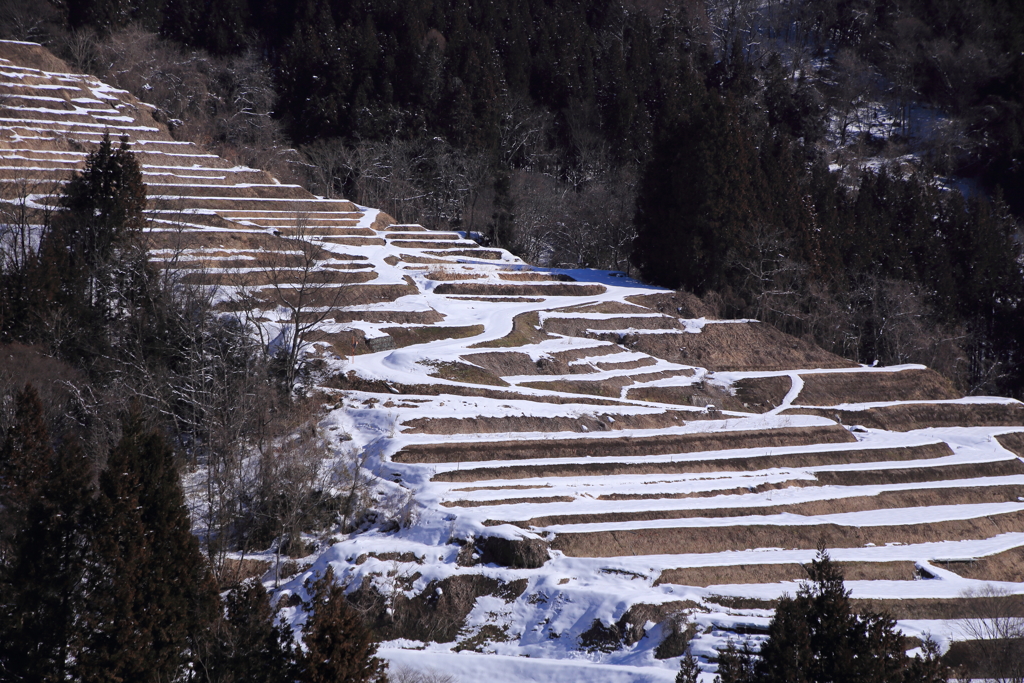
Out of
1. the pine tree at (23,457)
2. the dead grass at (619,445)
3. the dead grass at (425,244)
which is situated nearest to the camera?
the pine tree at (23,457)

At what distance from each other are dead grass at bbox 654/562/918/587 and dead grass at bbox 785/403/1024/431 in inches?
551

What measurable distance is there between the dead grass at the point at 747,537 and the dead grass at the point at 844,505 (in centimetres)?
90

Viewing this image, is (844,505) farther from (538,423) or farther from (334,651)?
(334,651)

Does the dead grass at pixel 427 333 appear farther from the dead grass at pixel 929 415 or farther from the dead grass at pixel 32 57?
the dead grass at pixel 32 57

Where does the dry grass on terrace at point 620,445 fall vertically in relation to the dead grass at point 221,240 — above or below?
below

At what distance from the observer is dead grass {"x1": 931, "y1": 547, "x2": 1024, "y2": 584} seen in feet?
89.2

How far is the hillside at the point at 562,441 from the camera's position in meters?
24.2

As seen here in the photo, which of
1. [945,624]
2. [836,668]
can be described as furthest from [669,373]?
[836,668]

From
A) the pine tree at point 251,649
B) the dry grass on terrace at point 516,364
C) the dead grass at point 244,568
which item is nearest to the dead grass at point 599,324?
the dry grass on terrace at point 516,364

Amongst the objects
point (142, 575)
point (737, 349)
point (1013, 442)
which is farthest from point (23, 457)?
point (1013, 442)

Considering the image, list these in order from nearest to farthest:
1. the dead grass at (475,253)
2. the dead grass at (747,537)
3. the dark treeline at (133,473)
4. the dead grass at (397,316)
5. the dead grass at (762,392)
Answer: the dark treeline at (133,473) < the dead grass at (747,537) < the dead grass at (397,316) < the dead grass at (762,392) < the dead grass at (475,253)

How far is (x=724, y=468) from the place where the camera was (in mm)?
32719

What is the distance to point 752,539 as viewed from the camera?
27.6 meters

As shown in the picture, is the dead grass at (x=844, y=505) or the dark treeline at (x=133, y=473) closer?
the dark treeline at (x=133, y=473)
